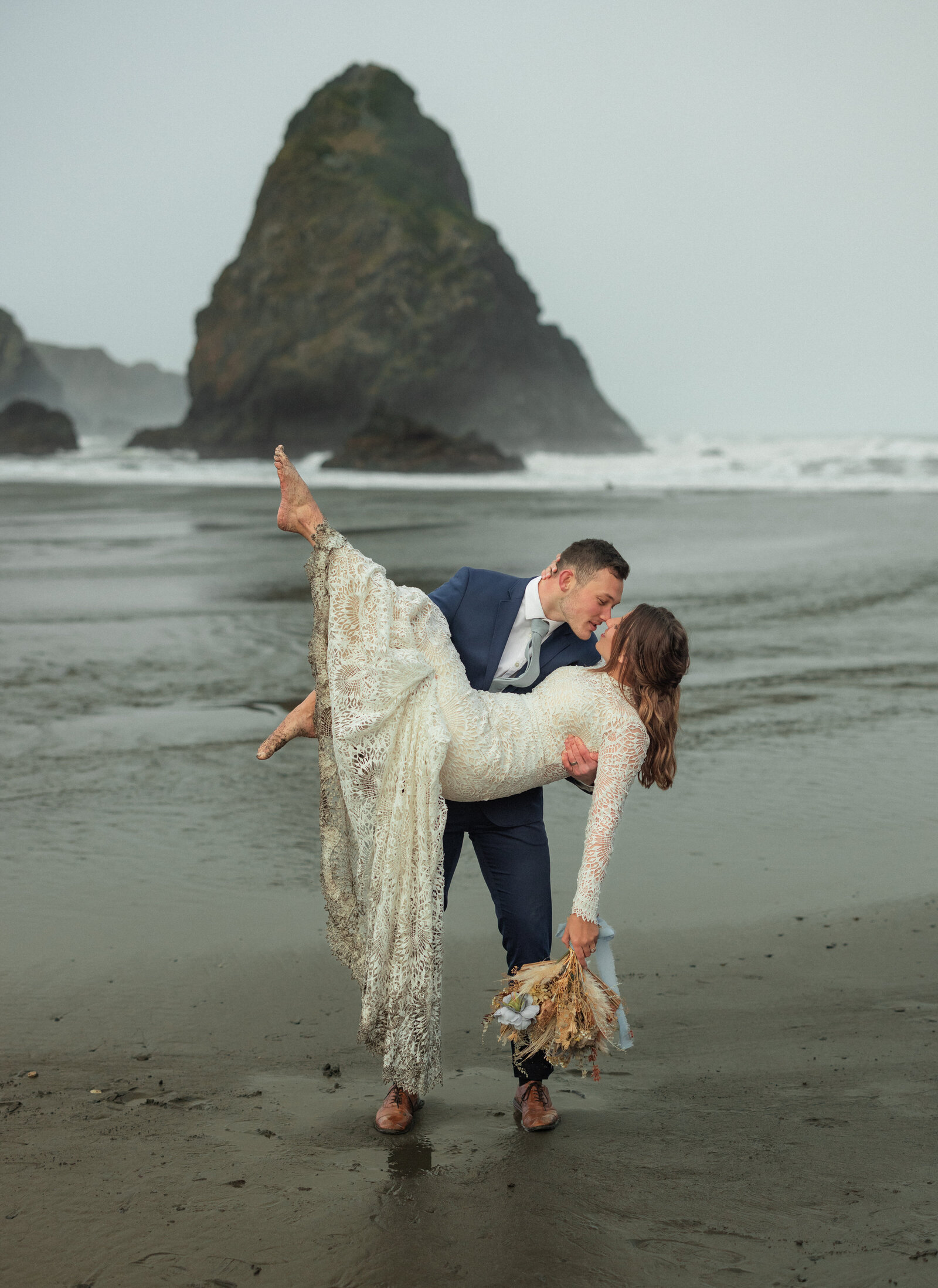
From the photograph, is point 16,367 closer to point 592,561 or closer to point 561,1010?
point 592,561

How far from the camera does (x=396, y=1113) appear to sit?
3.01 metres

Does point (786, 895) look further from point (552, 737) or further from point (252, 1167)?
point (252, 1167)

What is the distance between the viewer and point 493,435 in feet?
268

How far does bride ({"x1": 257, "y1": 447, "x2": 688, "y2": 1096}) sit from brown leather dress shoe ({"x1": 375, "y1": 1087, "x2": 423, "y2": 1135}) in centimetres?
13

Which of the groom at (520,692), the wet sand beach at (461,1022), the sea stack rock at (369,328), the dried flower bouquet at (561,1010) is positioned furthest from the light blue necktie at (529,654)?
the sea stack rock at (369,328)

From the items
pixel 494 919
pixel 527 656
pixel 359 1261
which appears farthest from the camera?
pixel 494 919

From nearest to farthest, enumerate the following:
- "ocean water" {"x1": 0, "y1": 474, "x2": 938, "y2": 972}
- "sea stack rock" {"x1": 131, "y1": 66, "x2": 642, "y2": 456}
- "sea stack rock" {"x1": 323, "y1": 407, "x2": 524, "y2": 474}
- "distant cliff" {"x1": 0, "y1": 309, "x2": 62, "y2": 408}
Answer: "ocean water" {"x1": 0, "y1": 474, "x2": 938, "y2": 972}
"sea stack rock" {"x1": 323, "y1": 407, "x2": 524, "y2": 474}
"sea stack rock" {"x1": 131, "y1": 66, "x2": 642, "y2": 456}
"distant cliff" {"x1": 0, "y1": 309, "x2": 62, "y2": 408}

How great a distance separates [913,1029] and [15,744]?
→ 5.20m

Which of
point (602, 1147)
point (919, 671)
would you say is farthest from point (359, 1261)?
point (919, 671)

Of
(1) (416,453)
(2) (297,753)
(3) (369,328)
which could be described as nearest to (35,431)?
(3) (369,328)

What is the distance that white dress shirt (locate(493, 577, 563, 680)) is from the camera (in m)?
3.15

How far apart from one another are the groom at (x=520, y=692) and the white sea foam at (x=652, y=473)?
91.2 ft

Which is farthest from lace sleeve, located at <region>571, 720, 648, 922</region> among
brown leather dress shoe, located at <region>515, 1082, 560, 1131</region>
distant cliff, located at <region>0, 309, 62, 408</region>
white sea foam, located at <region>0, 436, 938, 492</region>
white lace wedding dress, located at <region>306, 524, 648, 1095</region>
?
distant cliff, located at <region>0, 309, 62, 408</region>

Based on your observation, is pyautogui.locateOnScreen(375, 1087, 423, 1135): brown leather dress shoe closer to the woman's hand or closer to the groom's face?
the woman's hand
